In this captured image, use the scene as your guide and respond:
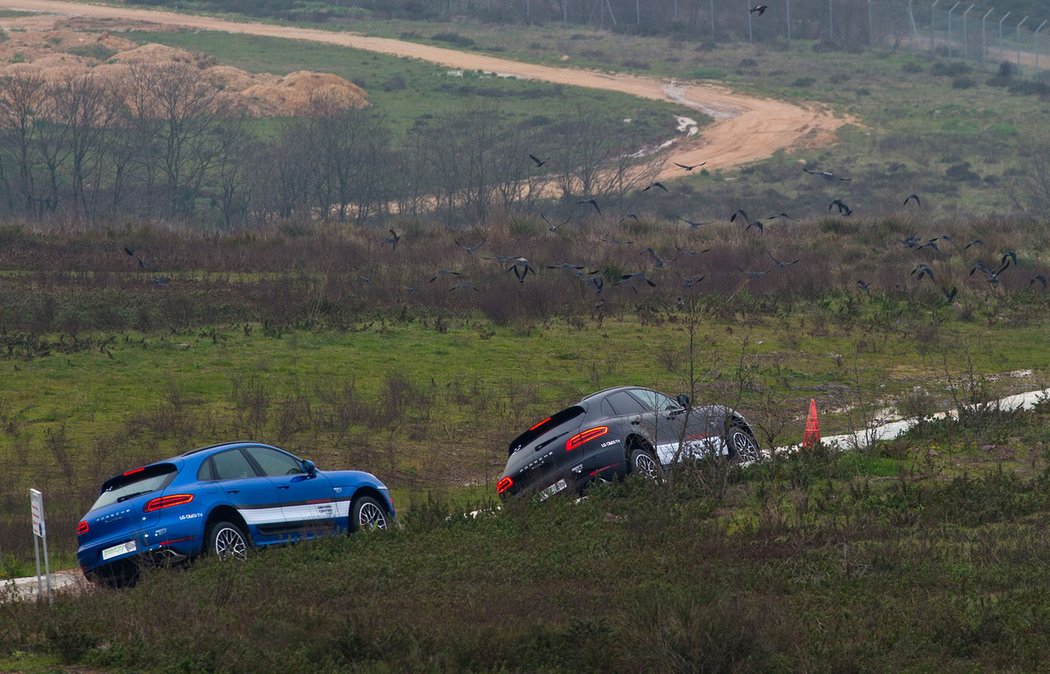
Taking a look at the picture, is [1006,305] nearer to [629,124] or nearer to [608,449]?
[608,449]

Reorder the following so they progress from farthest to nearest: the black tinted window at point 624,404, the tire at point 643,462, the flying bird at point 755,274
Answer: the flying bird at point 755,274, the black tinted window at point 624,404, the tire at point 643,462

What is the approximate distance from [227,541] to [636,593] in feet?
15.1

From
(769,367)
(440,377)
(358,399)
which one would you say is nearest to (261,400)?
(358,399)

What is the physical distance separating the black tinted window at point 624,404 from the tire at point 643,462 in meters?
0.58

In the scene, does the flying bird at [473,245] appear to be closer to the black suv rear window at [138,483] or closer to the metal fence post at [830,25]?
the black suv rear window at [138,483]

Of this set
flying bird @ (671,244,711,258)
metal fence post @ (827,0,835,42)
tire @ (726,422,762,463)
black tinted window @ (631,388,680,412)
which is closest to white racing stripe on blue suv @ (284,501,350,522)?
black tinted window @ (631,388,680,412)

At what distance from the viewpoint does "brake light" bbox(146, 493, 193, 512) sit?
46.5ft

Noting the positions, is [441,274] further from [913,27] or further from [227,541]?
[913,27]

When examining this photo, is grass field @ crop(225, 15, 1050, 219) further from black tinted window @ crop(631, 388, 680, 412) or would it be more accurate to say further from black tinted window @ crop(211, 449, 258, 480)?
black tinted window @ crop(211, 449, 258, 480)

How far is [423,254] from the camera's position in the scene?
4259 centimetres

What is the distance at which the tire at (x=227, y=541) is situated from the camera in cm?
1428

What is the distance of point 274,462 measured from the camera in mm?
15773

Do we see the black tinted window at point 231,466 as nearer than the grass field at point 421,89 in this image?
Yes

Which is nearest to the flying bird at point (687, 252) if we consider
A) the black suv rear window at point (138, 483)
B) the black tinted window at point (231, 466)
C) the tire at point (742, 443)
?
the tire at point (742, 443)
